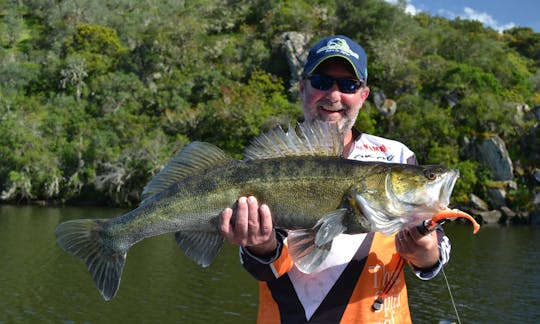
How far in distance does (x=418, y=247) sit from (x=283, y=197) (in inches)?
37.2

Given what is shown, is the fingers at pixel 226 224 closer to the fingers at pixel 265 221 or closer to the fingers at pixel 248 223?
the fingers at pixel 248 223

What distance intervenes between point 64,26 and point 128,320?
240 ft

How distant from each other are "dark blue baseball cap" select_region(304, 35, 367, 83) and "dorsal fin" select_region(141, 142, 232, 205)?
1021 millimetres

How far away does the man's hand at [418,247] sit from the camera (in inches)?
125

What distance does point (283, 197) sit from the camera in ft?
10.1

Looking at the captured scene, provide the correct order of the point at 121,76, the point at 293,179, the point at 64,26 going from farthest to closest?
the point at 64,26
the point at 121,76
the point at 293,179

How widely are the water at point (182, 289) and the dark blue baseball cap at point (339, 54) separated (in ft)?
43.4

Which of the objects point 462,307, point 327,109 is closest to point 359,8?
point 462,307

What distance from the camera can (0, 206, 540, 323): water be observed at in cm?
1597

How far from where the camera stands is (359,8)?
63.1m

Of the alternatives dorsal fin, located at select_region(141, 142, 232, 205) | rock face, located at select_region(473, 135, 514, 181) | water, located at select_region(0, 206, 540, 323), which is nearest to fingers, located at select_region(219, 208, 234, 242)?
dorsal fin, located at select_region(141, 142, 232, 205)

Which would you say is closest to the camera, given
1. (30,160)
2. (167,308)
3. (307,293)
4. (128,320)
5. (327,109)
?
(307,293)

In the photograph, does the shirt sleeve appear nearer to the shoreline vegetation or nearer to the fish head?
the fish head

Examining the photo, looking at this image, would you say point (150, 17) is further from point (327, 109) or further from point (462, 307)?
point (327, 109)
